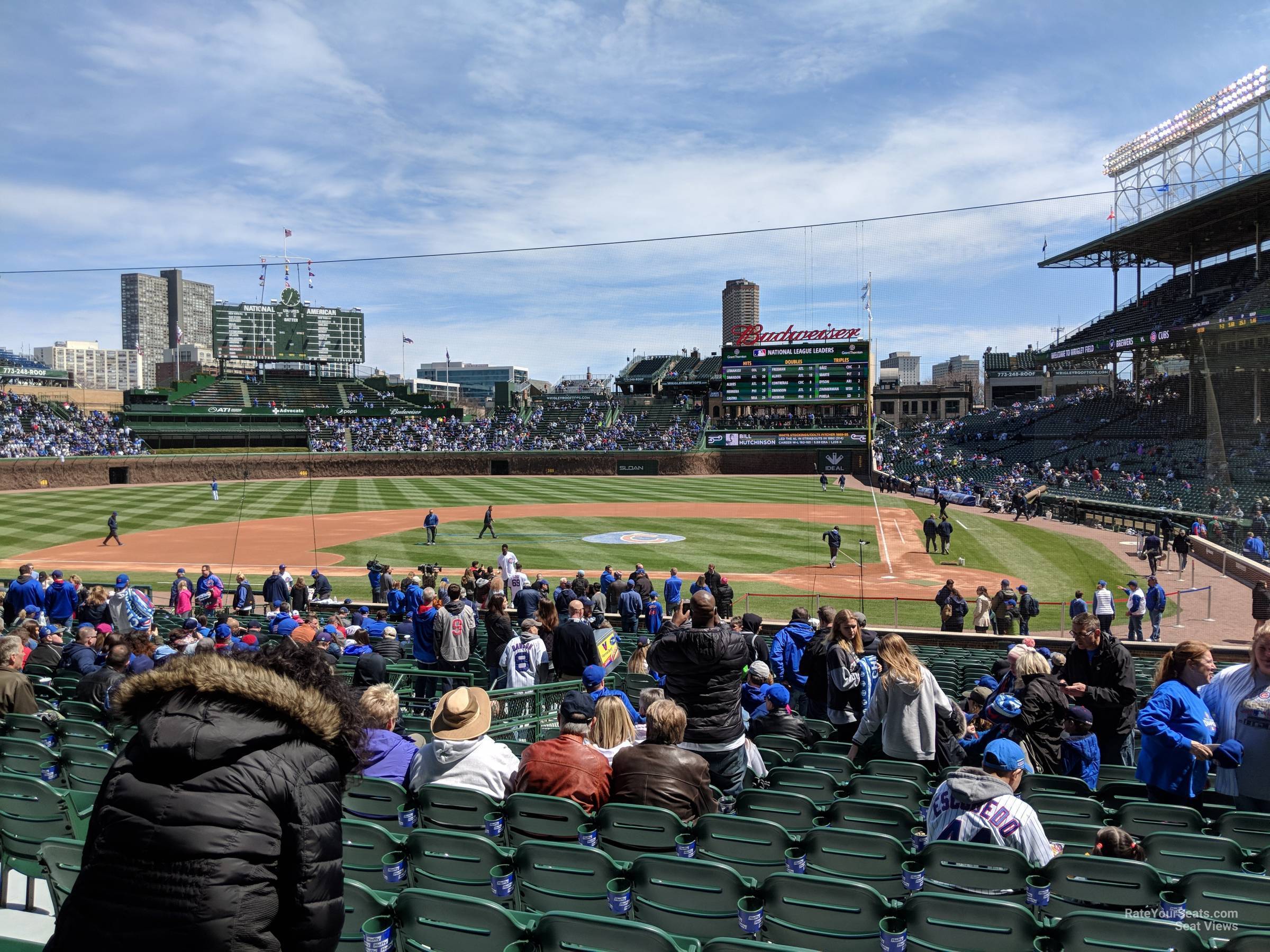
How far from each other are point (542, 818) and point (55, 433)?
68842mm

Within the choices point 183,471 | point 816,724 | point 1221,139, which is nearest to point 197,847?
point 816,724

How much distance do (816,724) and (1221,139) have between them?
4791 centimetres

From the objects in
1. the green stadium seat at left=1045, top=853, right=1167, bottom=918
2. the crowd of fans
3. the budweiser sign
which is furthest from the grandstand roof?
the crowd of fans

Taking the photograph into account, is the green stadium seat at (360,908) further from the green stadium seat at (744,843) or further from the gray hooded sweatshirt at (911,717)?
the gray hooded sweatshirt at (911,717)

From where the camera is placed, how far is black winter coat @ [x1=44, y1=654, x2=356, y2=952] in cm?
206

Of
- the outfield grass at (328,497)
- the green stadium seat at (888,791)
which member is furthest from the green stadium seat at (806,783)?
the outfield grass at (328,497)

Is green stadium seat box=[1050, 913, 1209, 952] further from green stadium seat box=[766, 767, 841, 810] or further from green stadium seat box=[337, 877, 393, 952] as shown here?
green stadium seat box=[337, 877, 393, 952]

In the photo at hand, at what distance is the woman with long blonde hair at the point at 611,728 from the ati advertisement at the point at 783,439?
5912 centimetres

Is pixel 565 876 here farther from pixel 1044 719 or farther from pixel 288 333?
pixel 288 333

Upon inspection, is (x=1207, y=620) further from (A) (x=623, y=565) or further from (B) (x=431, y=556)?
(B) (x=431, y=556)

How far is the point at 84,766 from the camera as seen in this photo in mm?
6086

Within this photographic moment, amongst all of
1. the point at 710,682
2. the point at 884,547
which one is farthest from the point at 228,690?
the point at 884,547

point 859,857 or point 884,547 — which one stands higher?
point 859,857

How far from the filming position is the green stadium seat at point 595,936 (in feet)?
10.4
